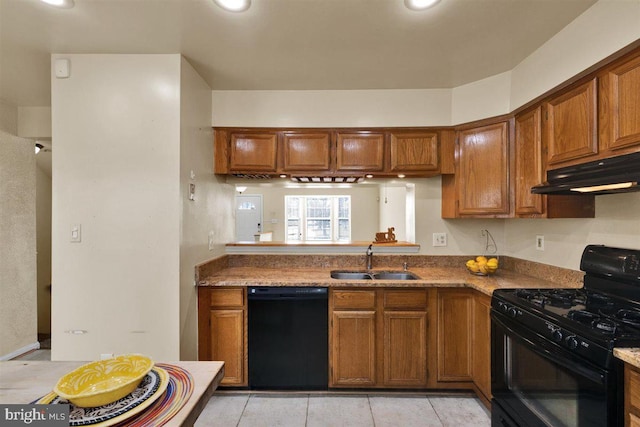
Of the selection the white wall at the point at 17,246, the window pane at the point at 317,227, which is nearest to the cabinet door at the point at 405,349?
the white wall at the point at 17,246

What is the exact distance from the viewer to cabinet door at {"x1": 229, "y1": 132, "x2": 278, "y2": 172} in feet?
8.83

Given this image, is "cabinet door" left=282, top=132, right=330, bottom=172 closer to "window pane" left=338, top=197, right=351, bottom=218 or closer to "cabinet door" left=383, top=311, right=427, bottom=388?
"cabinet door" left=383, top=311, right=427, bottom=388

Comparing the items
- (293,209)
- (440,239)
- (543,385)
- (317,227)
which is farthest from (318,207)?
(543,385)

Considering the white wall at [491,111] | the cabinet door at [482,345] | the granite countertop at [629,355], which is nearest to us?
the granite countertop at [629,355]

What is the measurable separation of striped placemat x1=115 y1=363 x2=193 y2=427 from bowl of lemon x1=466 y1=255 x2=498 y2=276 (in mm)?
2326

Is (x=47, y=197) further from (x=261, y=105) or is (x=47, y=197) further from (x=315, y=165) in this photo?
(x=315, y=165)

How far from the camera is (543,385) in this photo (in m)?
1.51

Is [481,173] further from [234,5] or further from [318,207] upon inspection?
[318,207]

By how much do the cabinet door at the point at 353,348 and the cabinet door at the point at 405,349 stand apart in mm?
108

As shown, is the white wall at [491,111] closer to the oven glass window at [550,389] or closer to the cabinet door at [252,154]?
the cabinet door at [252,154]

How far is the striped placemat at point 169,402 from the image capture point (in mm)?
740

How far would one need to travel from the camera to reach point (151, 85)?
209cm

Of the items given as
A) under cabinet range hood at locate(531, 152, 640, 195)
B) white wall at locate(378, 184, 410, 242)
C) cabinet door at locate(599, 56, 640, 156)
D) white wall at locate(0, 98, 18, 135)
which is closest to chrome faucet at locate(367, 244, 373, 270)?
under cabinet range hood at locate(531, 152, 640, 195)

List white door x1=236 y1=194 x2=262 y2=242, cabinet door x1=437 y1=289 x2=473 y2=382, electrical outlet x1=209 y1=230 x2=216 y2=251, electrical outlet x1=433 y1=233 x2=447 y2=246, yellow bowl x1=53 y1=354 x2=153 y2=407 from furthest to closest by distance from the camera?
white door x1=236 y1=194 x2=262 y2=242
electrical outlet x1=433 y1=233 x2=447 y2=246
electrical outlet x1=209 y1=230 x2=216 y2=251
cabinet door x1=437 y1=289 x2=473 y2=382
yellow bowl x1=53 y1=354 x2=153 y2=407
